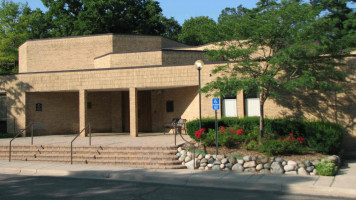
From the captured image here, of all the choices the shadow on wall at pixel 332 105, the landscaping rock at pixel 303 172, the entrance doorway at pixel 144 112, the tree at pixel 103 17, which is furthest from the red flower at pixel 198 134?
the tree at pixel 103 17

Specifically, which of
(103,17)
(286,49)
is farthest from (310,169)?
(103,17)

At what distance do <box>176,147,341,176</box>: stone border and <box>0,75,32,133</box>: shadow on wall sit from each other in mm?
12896

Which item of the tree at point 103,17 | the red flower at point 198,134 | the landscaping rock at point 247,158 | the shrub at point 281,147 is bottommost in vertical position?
the landscaping rock at point 247,158

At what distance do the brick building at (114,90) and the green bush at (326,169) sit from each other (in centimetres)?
519

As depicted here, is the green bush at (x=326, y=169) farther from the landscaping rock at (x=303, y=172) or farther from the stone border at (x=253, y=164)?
the landscaping rock at (x=303, y=172)

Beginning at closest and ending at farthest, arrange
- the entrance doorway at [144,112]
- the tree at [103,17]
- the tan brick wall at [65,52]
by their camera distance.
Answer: the entrance doorway at [144,112]
the tan brick wall at [65,52]
the tree at [103,17]

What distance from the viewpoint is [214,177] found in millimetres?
10594

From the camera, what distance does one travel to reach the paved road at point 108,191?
8430mm

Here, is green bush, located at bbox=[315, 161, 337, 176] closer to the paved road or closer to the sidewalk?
the sidewalk

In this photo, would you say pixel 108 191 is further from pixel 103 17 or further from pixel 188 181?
pixel 103 17

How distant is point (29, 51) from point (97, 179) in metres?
18.1

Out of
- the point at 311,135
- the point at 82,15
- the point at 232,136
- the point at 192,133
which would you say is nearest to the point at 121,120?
the point at 192,133

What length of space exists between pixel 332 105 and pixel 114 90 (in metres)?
12.7

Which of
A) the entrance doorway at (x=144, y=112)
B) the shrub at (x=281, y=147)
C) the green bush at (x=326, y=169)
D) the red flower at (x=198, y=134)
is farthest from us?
the entrance doorway at (x=144, y=112)
